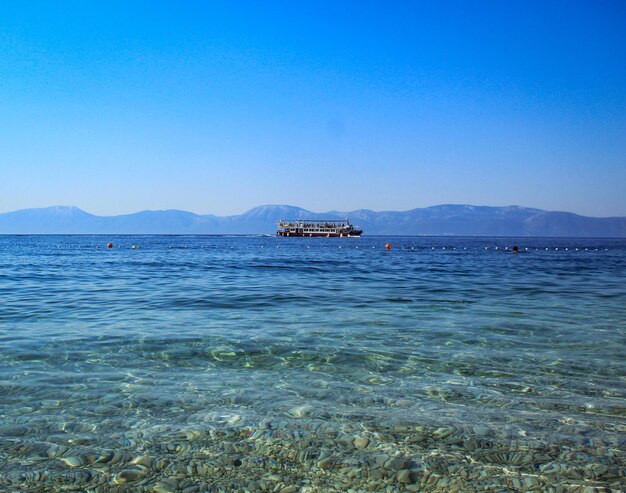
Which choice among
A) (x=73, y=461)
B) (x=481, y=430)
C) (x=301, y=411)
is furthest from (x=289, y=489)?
(x=481, y=430)

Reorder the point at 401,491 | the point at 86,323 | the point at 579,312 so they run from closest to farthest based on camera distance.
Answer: the point at 401,491 < the point at 86,323 < the point at 579,312

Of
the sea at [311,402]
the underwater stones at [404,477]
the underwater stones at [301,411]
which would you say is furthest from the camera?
the underwater stones at [301,411]

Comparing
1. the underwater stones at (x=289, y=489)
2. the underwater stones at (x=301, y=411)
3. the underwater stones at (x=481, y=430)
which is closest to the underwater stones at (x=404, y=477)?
the underwater stones at (x=289, y=489)

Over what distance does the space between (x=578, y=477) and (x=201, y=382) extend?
196 inches

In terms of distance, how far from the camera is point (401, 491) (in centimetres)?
416

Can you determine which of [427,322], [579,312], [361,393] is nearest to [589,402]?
[361,393]

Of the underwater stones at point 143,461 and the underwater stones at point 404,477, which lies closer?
the underwater stones at point 404,477

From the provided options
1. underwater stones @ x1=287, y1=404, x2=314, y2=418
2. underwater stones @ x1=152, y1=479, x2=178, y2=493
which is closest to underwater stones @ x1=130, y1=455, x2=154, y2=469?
underwater stones @ x1=152, y1=479, x2=178, y2=493

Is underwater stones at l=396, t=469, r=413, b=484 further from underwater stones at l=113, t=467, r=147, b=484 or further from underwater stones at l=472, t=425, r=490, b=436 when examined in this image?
underwater stones at l=113, t=467, r=147, b=484

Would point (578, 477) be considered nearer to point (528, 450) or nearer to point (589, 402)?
point (528, 450)

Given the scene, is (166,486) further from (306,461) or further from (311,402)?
(311,402)

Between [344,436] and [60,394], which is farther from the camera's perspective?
[60,394]

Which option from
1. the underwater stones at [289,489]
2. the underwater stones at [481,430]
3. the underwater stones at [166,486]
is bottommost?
the underwater stones at [166,486]

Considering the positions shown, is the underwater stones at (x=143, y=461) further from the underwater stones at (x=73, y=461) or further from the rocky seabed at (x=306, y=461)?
the underwater stones at (x=73, y=461)
